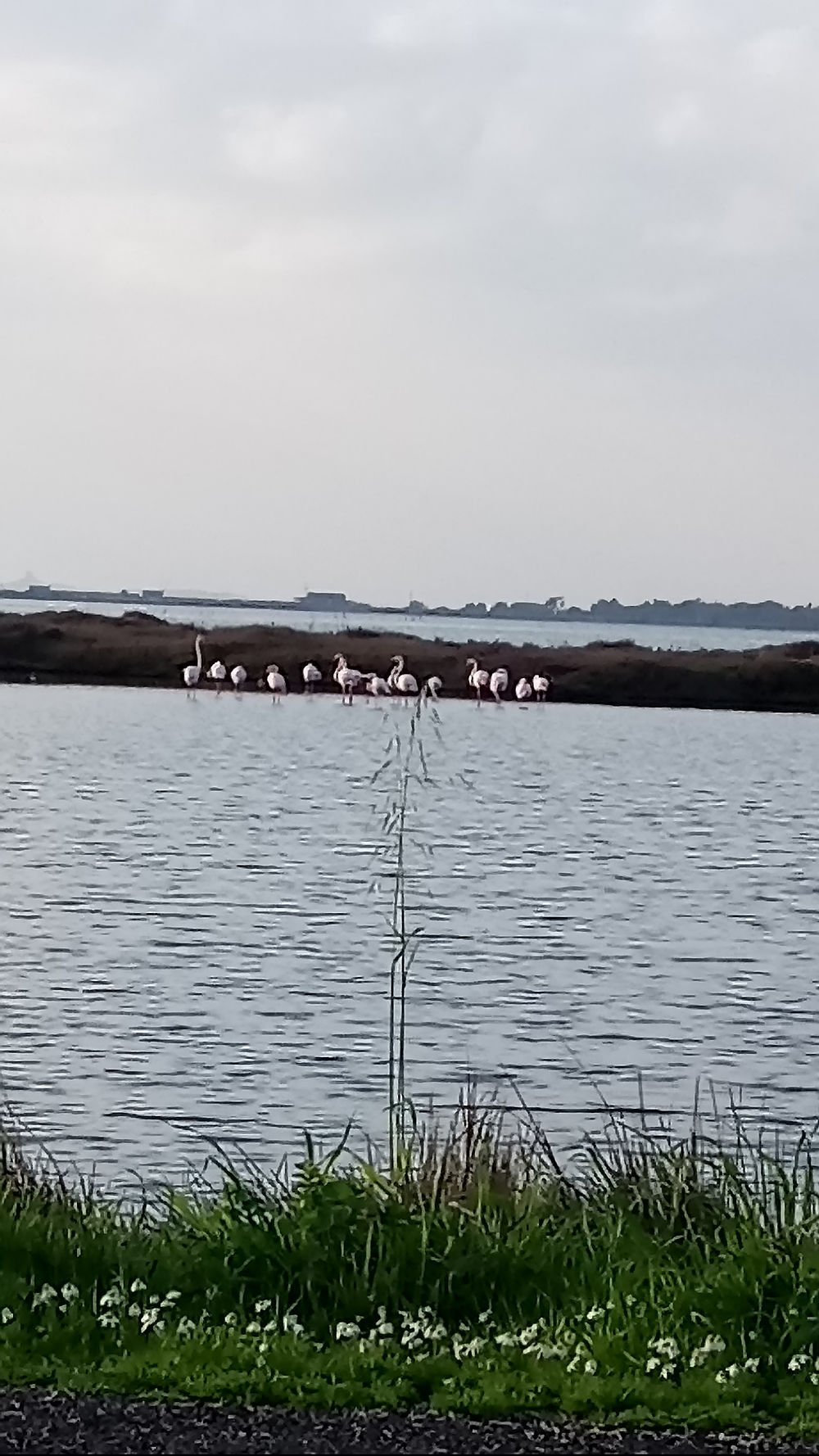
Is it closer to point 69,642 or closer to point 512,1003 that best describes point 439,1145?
point 512,1003

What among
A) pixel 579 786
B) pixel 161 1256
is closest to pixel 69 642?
pixel 579 786

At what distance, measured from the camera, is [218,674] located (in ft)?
189

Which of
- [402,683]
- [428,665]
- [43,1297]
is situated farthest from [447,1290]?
[428,665]

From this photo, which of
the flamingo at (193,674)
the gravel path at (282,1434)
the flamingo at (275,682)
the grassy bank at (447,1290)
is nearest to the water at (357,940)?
the grassy bank at (447,1290)

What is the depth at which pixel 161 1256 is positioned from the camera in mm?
7383

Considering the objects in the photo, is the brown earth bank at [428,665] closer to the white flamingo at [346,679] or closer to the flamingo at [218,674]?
the flamingo at [218,674]

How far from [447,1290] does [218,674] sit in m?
50.9

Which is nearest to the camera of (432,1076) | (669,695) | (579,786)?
(432,1076)

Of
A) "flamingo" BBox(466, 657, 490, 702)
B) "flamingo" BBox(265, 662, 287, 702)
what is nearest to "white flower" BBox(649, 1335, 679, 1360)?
"flamingo" BBox(466, 657, 490, 702)

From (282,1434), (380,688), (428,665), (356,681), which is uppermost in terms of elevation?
(428,665)

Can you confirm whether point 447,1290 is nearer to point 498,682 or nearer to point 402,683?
point 402,683

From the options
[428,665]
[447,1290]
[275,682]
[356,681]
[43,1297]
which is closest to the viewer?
[43,1297]

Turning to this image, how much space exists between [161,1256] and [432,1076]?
287 inches

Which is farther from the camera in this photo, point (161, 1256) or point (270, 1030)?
point (270, 1030)
